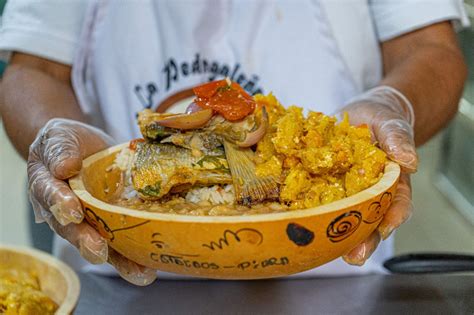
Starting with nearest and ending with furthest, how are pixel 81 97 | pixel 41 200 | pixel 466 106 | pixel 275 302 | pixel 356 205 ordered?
pixel 356 205 → pixel 41 200 → pixel 275 302 → pixel 81 97 → pixel 466 106

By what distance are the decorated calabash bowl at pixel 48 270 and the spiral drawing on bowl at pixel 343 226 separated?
1.19ft

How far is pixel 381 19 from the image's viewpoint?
1313mm

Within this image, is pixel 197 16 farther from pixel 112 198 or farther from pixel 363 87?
pixel 112 198

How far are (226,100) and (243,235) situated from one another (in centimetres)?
23

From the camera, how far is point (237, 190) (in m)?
0.77

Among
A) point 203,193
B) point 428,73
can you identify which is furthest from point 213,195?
point 428,73

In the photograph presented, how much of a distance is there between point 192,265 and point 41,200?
237 millimetres

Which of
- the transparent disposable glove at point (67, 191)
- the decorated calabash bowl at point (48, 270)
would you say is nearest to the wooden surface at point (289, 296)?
the decorated calabash bowl at point (48, 270)

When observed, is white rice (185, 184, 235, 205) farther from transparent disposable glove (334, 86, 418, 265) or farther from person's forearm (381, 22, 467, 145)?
person's forearm (381, 22, 467, 145)

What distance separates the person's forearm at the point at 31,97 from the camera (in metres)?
1.12

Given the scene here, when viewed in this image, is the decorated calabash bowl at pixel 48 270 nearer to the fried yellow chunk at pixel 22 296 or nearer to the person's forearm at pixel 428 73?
the fried yellow chunk at pixel 22 296

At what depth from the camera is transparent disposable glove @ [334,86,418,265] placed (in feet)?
2.62

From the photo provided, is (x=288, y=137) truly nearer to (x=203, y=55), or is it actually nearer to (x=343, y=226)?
(x=343, y=226)

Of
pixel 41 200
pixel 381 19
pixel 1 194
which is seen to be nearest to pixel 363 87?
pixel 381 19
